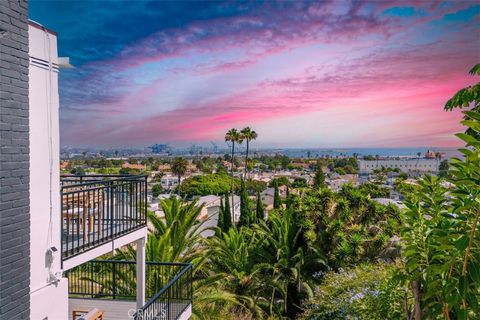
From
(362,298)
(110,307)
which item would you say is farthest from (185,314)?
(362,298)

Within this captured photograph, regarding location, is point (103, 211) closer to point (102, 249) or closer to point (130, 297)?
point (102, 249)

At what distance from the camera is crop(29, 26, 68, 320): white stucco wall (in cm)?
398

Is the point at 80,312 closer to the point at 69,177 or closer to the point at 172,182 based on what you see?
the point at 69,177

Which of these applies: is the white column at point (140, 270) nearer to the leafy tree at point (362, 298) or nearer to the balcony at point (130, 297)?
the balcony at point (130, 297)

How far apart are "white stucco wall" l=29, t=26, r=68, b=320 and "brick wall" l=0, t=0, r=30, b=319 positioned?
0.59m

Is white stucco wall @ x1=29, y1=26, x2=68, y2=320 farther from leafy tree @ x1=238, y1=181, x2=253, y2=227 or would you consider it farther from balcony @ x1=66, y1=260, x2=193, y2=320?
leafy tree @ x1=238, y1=181, x2=253, y2=227

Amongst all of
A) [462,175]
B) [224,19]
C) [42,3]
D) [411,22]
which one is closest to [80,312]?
[42,3]

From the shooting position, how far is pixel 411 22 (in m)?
10.0

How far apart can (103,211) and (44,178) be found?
1.84m

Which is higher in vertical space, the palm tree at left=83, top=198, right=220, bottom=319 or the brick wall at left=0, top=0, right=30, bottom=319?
the brick wall at left=0, top=0, right=30, bottom=319

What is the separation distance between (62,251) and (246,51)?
38.3ft

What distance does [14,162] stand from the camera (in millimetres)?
3262

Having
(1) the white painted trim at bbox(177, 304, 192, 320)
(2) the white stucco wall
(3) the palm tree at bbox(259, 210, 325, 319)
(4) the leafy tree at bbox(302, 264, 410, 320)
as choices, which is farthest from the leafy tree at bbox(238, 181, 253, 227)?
(2) the white stucco wall

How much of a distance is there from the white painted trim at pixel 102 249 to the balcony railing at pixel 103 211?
0.06m
